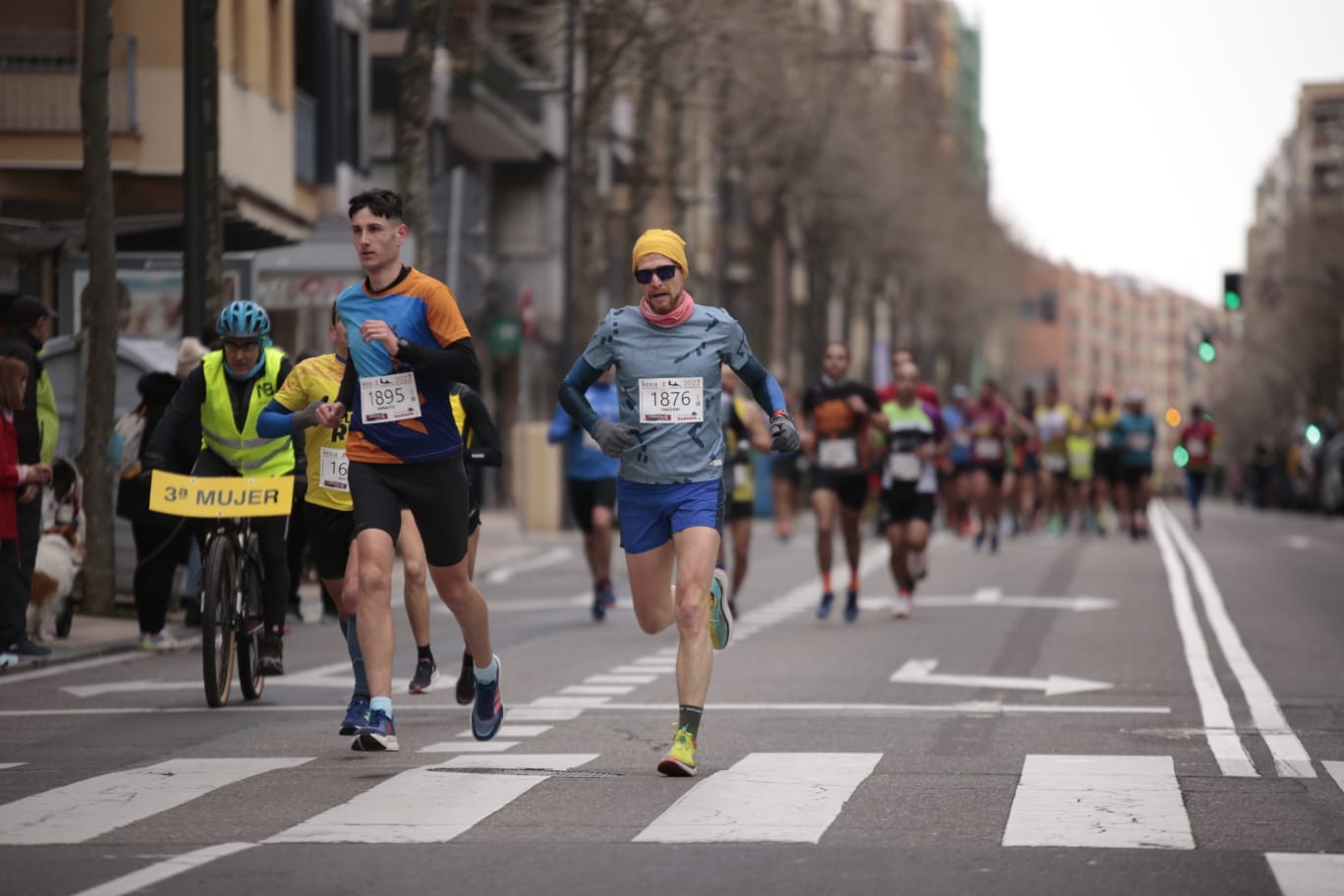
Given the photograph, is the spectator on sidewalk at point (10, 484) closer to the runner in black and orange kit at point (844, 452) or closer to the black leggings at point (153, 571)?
the black leggings at point (153, 571)

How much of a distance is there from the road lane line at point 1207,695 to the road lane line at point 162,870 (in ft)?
12.7

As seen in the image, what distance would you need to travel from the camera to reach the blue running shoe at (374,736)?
1052cm

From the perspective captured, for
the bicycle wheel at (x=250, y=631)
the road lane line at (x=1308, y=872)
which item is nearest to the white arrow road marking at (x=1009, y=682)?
the bicycle wheel at (x=250, y=631)

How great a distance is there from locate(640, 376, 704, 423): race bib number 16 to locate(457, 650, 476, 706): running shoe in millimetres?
2414

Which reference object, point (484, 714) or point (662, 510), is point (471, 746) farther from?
point (662, 510)

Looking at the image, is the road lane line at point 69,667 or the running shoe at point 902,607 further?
the running shoe at point 902,607

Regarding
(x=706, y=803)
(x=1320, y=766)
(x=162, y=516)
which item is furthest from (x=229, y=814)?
(x=162, y=516)

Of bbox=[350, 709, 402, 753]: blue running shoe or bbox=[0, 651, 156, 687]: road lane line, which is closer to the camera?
bbox=[350, 709, 402, 753]: blue running shoe

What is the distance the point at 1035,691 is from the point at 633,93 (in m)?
31.8

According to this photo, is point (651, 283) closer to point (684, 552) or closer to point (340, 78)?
point (684, 552)

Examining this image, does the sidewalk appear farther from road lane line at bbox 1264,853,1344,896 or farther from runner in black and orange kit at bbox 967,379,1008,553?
road lane line at bbox 1264,853,1344,896

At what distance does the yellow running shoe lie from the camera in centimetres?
980

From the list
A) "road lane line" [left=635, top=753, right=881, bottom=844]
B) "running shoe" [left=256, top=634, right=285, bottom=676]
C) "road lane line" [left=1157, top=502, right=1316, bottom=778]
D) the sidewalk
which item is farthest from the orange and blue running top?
the sidewalk

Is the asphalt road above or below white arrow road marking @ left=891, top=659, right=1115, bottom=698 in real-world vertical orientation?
above
